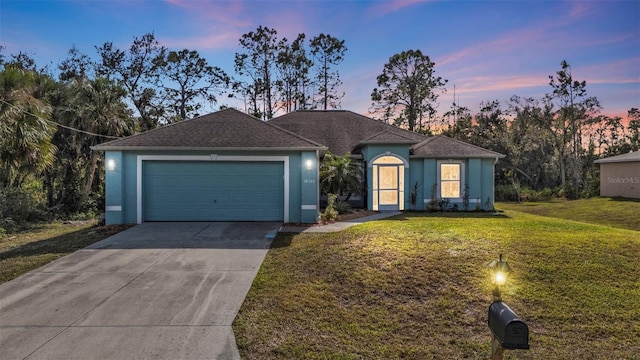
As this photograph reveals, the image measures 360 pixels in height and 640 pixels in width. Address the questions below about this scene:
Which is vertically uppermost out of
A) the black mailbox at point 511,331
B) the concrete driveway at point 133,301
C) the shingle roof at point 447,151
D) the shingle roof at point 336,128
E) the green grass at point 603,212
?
the shingle roof at point 336,128

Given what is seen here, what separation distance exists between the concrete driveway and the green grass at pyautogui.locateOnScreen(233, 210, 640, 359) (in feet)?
1.71

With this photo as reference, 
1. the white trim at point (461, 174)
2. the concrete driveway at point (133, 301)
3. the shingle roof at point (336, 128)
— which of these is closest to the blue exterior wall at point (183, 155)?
the concrete driveway at point (133, 301)

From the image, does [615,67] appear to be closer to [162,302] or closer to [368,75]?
[368,75]

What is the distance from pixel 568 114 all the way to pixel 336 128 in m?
25.2

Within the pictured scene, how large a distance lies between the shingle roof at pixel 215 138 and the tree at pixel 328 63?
70.9 ft

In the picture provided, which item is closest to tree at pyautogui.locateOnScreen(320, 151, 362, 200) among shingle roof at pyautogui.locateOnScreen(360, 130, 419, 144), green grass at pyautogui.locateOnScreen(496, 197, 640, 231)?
shingle roof at pyautogui.locateOnScreen(360, 130, 419, 144)

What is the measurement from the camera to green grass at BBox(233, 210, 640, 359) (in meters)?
4.57

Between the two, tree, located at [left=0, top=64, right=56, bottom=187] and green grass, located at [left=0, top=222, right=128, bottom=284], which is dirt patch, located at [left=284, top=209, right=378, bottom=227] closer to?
green grass, located at [left=0, top=222, right=128, bottom=284]

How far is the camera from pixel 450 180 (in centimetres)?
1709

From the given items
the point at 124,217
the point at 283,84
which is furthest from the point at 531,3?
the point at 283,84

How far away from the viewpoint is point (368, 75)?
34750mm

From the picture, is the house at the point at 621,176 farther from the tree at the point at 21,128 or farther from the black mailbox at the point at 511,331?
the tree at the point at 21,128

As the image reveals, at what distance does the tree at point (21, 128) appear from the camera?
1045cm

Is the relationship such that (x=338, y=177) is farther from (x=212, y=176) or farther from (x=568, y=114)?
(x=568, y=114)
